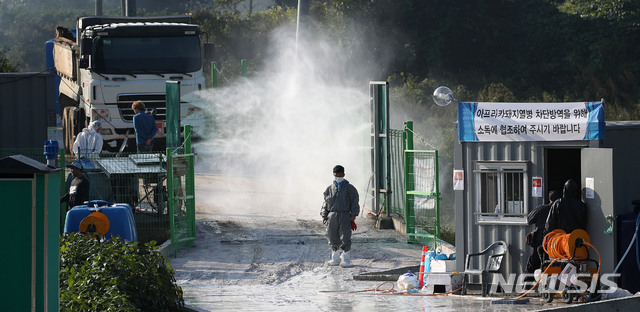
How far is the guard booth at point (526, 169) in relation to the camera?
12.2 m

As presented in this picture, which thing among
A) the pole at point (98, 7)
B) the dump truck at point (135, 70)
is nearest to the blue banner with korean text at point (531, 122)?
the dump truck at point (135, 70)

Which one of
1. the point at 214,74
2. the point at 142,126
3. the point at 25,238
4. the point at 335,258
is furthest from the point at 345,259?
the point at 214,74

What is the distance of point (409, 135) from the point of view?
1720cm

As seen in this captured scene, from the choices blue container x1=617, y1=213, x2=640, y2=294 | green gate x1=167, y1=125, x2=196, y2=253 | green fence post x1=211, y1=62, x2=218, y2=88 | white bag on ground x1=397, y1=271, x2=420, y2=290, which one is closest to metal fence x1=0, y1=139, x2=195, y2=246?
green gate x1=167, y1=125, x2=196, y2=253

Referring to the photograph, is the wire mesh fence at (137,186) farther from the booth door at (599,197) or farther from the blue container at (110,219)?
the booth door at (599,197)

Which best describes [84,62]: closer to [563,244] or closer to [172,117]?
[172,117]

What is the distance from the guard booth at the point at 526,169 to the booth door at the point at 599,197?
0.5 inches

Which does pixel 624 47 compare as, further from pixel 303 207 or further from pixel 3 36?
pixel 3 36

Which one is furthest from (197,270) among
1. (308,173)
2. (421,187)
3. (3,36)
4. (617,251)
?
(3,36)

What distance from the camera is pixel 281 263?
50.0 ft

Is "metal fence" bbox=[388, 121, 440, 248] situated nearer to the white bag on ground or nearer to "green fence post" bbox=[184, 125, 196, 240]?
the white bag on ground

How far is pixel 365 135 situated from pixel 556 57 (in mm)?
20624

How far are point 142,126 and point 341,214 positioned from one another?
242 inches

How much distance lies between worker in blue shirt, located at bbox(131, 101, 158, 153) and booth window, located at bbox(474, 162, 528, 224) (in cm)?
841
